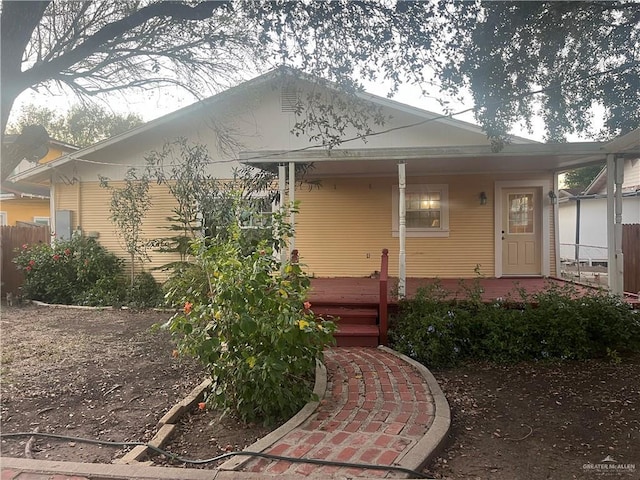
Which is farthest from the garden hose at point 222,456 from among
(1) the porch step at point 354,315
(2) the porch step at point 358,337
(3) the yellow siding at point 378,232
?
(3) the yellow siding at point 378,232

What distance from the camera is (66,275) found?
9305 millimetres

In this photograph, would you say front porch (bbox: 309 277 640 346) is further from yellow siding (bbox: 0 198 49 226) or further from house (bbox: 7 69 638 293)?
yellow siding (bbox: 0 198 49 226)

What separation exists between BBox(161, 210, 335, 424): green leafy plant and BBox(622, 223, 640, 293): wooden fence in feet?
26.2

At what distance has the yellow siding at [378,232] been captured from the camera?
29.5ft

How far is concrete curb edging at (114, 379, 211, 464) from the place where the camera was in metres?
2.92

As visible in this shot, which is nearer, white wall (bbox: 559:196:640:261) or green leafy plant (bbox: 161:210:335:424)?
green leafy plant (bbox: 161:210:335:424)

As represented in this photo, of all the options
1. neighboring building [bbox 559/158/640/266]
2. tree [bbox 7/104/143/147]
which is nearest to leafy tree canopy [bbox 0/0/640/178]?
tree [bbox 7/104/143/147]

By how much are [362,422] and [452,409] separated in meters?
0.97

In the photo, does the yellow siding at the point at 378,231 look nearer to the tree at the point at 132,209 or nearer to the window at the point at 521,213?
the window at the point at 521,213

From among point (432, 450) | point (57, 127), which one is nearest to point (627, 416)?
point (432, 450)

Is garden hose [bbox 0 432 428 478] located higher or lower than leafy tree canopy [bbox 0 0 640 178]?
lower

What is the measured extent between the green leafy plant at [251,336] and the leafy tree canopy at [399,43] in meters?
2.60

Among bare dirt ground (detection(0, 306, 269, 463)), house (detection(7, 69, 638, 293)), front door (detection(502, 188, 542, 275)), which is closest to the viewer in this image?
bare dirt ground (detection(0, 306, 269, 463))

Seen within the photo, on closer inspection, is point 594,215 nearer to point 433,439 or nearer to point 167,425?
point 433,439
